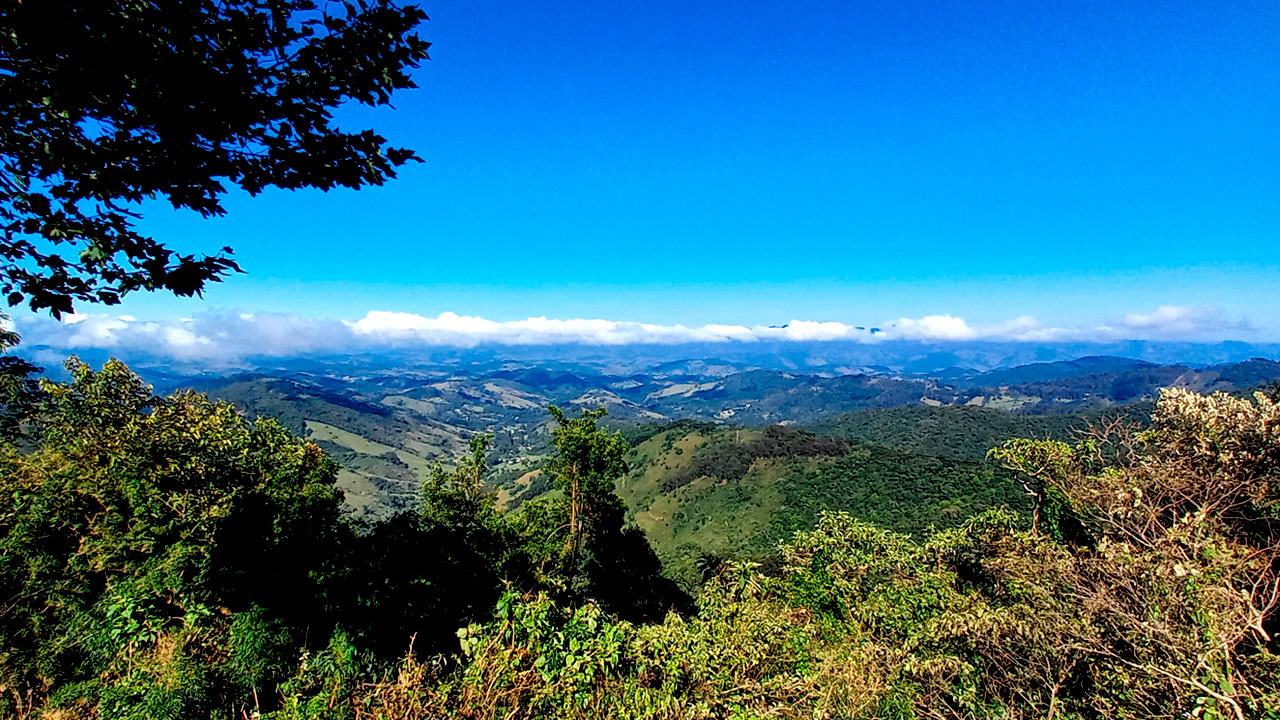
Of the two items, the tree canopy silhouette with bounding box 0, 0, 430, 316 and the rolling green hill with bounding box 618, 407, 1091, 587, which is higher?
the tree canopy silhouette with bounding box 0, 0, 430, 316

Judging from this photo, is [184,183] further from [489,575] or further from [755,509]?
[755,509]

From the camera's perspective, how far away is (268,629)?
8.25m

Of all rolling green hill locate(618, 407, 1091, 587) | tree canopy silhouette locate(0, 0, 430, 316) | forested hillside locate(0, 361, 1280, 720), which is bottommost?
rolling green hill locate(618, 407, 1091, 587)

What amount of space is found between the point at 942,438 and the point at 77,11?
18669 centimetres

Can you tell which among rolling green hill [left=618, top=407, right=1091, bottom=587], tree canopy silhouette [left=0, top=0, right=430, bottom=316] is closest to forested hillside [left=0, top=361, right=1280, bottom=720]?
tree canopy silhouette [left=0, top=0, right=430, bottom=316]

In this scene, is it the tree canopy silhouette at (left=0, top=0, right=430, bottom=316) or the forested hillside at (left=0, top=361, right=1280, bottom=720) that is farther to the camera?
the forested hillside at (left=0, top=361, right=1280, bottom=720)

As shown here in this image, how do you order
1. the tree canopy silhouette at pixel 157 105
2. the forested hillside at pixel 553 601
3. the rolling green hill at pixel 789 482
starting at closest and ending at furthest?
the tree canopy silhouette at pixel 157 105 → the forested hillside at pixel 553 601 → the rolling green hill at pixel 789 482

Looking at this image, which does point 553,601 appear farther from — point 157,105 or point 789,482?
point 789,482

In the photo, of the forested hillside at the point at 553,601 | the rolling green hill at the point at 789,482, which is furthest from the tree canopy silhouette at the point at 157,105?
the rolling green hill at the point at 789,482

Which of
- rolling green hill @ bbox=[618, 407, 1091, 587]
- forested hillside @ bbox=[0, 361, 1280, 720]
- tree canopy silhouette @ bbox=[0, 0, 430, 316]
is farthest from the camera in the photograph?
rolling green hill @ bbox=[618, 407, 1091, 587]

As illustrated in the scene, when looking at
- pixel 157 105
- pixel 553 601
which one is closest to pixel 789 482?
pixel 553 601

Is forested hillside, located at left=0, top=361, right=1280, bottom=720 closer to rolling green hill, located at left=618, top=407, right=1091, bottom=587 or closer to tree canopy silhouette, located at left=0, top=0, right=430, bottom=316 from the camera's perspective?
tree canopy silhouette, located at left=0, top=0, right=430, bottom=316

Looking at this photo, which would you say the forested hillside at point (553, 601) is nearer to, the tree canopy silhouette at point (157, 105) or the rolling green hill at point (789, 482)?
the tree canopy silhouette at point (157, 105)

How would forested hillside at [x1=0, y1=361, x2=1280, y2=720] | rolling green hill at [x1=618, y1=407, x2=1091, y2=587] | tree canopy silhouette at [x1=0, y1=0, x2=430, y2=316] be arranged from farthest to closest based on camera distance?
rolling green hill at [x1=618, y1=407, x2=1091, y2=587] → forested hillside at [x1=0, y1=361, x2=1280, y2=720] → tree canopy silhouette at [x1=0, y1=0, x2=430, y2=316]
